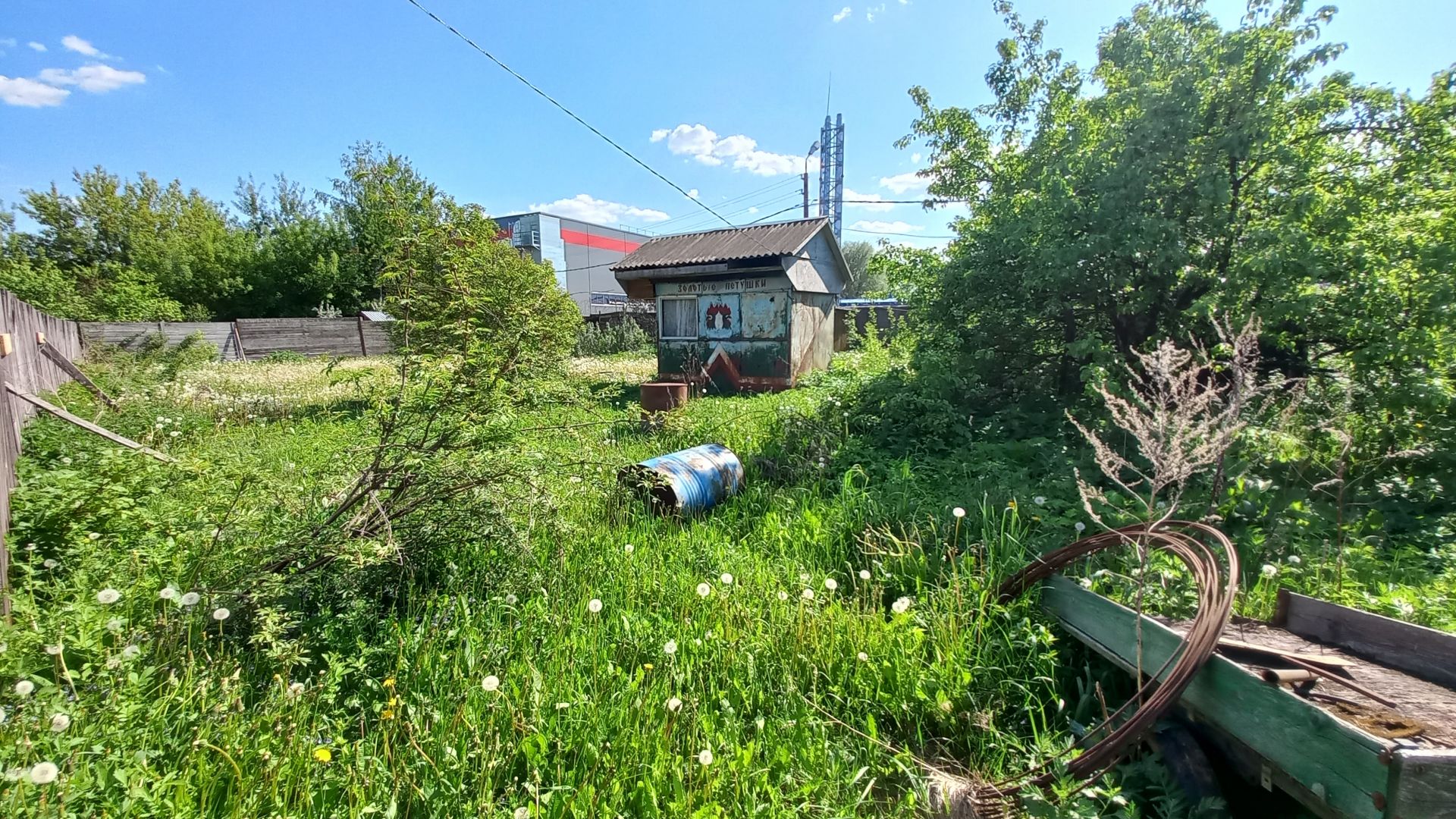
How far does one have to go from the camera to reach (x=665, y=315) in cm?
1227

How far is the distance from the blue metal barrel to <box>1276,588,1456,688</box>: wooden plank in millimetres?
3255

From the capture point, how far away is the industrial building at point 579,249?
36.2 m

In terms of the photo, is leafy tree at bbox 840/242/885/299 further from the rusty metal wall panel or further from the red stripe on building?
the rusty metal wall panel

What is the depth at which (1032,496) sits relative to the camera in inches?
152

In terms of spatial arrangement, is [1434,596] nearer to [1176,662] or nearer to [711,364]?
[1176,662]

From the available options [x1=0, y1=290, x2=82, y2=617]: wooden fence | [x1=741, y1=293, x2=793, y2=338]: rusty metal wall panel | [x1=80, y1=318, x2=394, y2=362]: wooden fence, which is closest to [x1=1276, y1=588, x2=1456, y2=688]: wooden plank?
[x1=0, y1=290, x2=82, y2=617]: wooden fence

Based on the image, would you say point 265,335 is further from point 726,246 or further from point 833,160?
point 833,160

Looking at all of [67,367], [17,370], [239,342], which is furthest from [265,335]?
[17,370]

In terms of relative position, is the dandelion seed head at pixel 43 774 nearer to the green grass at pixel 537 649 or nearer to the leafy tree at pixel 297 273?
the green grass at pixel 537 649

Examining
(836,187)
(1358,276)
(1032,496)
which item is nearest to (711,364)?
(1032,496)

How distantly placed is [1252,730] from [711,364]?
10.2m

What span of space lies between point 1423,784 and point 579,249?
43104 mm

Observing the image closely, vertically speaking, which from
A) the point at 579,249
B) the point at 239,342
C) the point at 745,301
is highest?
the point at 579,249

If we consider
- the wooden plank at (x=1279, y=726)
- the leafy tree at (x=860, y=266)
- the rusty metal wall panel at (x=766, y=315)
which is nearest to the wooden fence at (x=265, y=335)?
the rusty metal wall panel at (x=766, y=315)
